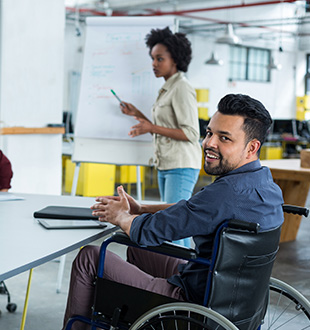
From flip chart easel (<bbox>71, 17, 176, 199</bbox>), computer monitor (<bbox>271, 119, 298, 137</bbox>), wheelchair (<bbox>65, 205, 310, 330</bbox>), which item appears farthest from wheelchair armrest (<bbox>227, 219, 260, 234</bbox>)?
computer monitor (<bbox>271, 119, 298, 137</bbox>)

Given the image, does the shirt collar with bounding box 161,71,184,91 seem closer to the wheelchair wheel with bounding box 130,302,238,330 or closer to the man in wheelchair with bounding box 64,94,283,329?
the man in wheelchair with bounding box 64,94,283,329

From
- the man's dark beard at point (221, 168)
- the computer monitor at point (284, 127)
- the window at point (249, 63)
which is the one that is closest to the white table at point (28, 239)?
the man's dark beard at point (221, 168)

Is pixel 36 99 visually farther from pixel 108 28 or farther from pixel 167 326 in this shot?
pixel 167 326

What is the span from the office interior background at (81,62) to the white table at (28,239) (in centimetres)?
192

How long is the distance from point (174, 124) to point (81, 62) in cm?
225

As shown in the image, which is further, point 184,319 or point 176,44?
point 176,44

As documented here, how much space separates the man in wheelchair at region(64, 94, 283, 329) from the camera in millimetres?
1528

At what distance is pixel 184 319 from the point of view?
1434 millimetres

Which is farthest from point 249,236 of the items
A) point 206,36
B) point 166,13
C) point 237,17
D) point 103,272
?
point 206,36

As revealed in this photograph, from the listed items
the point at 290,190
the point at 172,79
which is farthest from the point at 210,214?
the point at 290,190

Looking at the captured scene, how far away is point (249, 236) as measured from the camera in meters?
1.48

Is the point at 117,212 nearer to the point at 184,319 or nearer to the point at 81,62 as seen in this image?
the point at 184,319

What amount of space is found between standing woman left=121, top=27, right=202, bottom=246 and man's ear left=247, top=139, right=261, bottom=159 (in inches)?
44.1

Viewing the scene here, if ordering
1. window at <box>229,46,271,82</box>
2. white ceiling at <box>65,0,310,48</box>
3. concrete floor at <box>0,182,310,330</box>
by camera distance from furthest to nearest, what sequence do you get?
window at <box>229,46,271,82</box>, white ceiling at <box>65,0,310,48</box>, concrete floor at <box>0,182,310,330</box>
